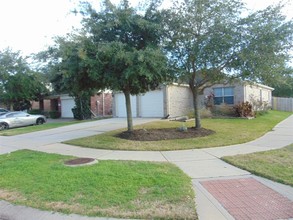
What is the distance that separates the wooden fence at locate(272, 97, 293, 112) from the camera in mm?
31616

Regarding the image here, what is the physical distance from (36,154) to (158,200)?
5.52 m

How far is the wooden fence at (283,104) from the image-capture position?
31.6 metres

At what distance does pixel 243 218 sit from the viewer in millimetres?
3688

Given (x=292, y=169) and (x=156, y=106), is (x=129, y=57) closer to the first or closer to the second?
(x=292, y=169)

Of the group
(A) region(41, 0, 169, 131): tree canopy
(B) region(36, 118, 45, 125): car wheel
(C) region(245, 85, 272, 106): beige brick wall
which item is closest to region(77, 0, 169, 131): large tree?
(A) region(41, 0, 169, 131): tree canopy

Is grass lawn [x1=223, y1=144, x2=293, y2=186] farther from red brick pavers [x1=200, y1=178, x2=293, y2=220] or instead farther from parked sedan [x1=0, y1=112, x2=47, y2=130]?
parked sedan [x1=0, y1=112, x2=47, y2=130]

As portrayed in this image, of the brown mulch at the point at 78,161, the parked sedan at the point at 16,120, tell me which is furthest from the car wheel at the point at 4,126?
the brown mulch at the point at 78,161

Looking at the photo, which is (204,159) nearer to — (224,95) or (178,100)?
(178,100)

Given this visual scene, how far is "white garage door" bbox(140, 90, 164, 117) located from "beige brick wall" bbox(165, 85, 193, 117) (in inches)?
22.6

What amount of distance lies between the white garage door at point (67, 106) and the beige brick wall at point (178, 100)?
43.7 ft

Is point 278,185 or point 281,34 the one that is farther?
point 281,34

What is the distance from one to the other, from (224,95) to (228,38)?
520 inches

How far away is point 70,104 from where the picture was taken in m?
29.7

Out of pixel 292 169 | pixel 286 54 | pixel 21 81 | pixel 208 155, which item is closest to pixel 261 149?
pixel 208 155
